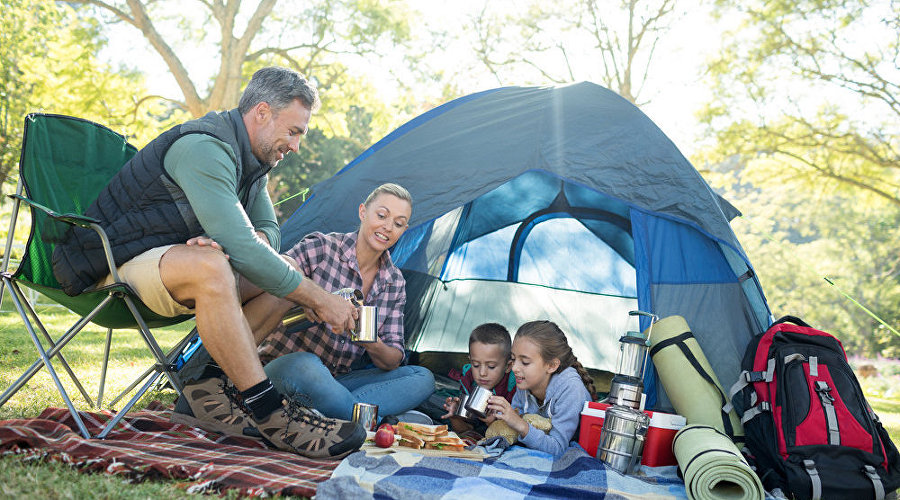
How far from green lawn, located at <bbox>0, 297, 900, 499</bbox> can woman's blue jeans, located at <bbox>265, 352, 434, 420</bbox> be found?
0.70 m

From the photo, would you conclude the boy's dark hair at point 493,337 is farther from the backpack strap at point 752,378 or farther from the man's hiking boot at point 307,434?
the man's hiking boot at point 307,434

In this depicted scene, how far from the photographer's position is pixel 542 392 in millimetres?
2979

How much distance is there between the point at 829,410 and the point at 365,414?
5.19ft

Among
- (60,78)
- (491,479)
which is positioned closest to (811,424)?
(491,479)

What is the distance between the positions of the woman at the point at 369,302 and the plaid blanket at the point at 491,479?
0.55m

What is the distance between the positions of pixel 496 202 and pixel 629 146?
3.58 feet

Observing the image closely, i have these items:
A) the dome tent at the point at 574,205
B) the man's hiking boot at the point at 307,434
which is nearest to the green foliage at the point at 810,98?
the dome tent at the point at 574,205

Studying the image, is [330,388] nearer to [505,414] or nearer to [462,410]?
[462,410]

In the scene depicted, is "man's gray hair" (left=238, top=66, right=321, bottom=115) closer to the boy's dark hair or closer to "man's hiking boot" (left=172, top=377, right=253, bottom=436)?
"man's hiking boot" (left=172, top=377, right=253, bottom=436)

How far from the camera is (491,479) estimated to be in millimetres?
2111

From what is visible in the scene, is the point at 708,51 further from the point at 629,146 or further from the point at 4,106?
the point at 4,106

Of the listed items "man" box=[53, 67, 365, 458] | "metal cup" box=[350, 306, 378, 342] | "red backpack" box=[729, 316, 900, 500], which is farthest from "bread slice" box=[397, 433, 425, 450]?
"red backpack" box=[729, 316, 900, 500]

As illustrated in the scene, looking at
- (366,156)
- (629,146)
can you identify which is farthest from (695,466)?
(366,156)

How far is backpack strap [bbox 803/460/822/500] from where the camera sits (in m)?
2.18
